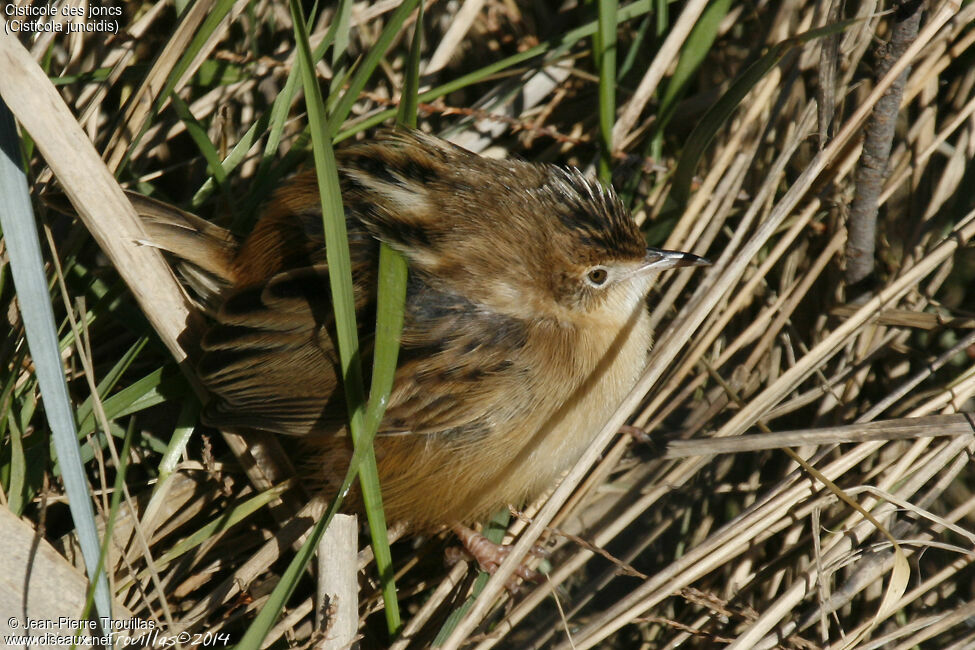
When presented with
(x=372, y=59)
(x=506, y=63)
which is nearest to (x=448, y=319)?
(x=372, y=59)

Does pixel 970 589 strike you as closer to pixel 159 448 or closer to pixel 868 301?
pixel 868 301

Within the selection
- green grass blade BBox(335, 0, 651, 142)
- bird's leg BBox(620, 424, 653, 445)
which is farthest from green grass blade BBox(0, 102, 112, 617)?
A: bird's leg BBox(620, 424, 653, 445)

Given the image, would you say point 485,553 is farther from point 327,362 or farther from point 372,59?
point 372,59

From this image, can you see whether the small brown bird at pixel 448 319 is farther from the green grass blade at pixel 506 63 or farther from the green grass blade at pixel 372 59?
the green grass blade at pixel 506 63

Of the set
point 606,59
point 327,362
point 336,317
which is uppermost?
point 606,59

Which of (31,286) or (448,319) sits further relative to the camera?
(448,319)
